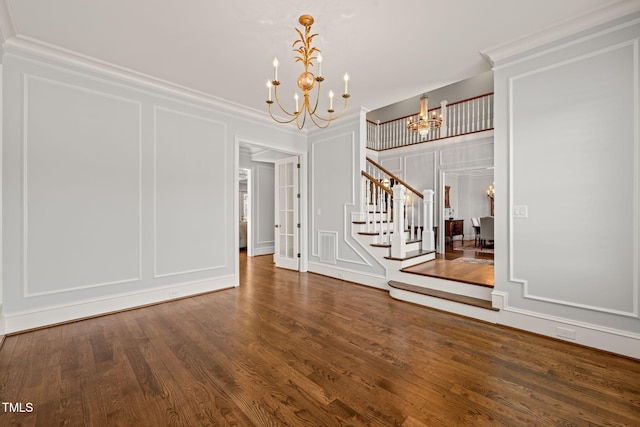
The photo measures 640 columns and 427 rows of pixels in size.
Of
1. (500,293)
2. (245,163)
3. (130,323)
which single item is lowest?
(130,323)

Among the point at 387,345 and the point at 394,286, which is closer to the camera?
the point at 387,345

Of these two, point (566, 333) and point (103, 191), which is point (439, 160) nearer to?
point (566, 333)

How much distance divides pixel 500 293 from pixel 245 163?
21.9 ft

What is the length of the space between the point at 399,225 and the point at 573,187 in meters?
2.18

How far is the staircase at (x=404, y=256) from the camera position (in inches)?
132

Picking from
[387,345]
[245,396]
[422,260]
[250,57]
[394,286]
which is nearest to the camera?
[245,396]

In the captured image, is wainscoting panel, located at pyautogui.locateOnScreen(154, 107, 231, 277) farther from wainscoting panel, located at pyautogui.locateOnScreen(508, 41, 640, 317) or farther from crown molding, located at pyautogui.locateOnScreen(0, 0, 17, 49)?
wainscoting panel, located at pyautogui.locateOnScreen(508, 41, 640, 317)

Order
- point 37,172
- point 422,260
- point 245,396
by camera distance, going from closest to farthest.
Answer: point 245,396, point 37,172, point 422,260

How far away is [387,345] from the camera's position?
8.44ft

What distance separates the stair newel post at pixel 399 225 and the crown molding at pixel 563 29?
6.65 ft

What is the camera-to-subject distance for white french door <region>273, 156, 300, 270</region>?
587 centimetres

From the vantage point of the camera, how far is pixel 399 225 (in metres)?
4.42

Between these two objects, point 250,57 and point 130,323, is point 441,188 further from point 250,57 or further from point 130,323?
point 130,323

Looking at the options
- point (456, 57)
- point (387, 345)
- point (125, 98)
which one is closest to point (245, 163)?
point (125, 98)
